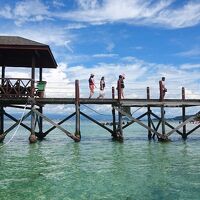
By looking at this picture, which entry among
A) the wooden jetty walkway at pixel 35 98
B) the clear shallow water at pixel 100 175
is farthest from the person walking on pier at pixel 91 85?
the clear shallow water at pixel 100 175

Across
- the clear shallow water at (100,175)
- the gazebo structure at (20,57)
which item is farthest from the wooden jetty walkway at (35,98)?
the clear shallow water at (100,175)

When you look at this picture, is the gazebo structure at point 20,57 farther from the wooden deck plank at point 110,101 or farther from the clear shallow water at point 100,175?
the clear shallow water at point 100,175

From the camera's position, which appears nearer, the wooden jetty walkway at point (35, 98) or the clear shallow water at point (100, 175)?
the clear shallow water at point (100, 175)

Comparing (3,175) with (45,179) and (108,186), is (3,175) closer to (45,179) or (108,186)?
(45,179)

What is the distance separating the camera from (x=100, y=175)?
13.1 m

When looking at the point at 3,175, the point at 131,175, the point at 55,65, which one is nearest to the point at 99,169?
the point at 131,175

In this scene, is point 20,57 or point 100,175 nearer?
point 100,175

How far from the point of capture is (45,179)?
12.4 metres

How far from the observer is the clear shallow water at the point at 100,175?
10.6 metres

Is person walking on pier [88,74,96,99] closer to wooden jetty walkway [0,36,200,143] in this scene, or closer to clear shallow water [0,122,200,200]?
wooden jetty walkway [0,36,200,143]

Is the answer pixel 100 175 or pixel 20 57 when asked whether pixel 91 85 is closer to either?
pixel 20 57

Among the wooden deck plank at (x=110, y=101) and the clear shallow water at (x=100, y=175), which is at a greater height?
the wooden deck plank at (x=110, y=101)

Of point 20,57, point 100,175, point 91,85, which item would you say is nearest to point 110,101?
point 91,85

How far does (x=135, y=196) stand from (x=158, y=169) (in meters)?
4.14
